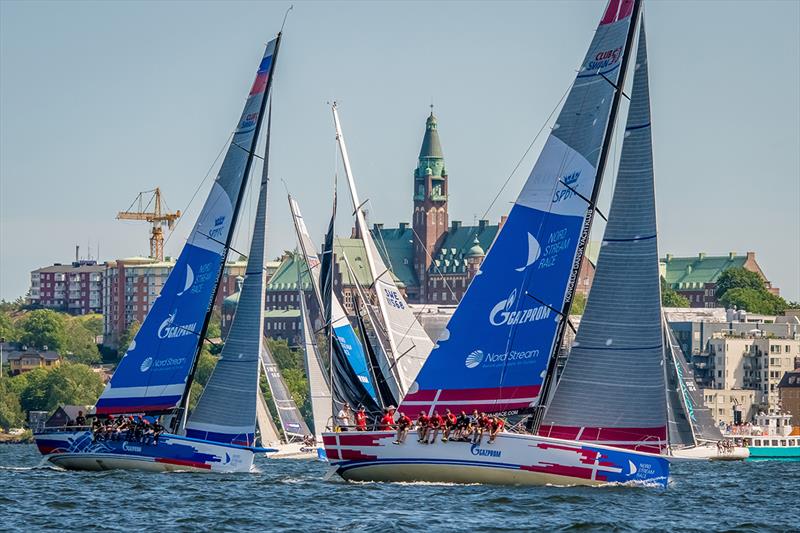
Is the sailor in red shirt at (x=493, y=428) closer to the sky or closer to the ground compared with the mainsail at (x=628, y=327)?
closer to the ground

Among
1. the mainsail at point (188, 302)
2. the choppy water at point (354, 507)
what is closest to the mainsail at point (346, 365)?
the mainsail at point (188, 302)

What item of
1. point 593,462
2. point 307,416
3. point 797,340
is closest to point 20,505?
point 593,462

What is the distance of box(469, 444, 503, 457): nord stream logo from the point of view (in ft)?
146

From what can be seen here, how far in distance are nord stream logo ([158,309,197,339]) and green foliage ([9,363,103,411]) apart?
110143mm

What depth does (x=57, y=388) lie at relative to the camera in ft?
545

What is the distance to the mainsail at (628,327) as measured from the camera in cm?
4375

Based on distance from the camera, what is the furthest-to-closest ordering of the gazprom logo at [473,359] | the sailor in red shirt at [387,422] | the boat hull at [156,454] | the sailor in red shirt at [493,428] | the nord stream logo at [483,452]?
the boat hull at [156,454]
the sailor in red shirt at [387,422]
the gazprom logo at [473,359]
the nord stream logo at [483,452]
the sailor in red shirt at [493,428]

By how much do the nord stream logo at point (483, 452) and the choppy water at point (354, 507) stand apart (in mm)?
772

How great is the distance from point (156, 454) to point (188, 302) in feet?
14.4

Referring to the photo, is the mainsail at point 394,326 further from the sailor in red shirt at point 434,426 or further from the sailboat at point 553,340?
the sailor in red shirt at point 434,426

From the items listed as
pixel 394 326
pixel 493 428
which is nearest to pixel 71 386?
pixel 394 326

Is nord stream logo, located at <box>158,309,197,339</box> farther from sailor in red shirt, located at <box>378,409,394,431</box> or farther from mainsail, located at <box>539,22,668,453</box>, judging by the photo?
mainsail, located at <box>539,22,668,453</box>

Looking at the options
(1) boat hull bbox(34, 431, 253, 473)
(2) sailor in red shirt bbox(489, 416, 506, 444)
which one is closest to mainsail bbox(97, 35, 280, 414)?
(1) boat hull bbox(34, 431, 253, 473)

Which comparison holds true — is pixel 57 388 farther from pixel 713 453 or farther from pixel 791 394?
pixel 713 453
